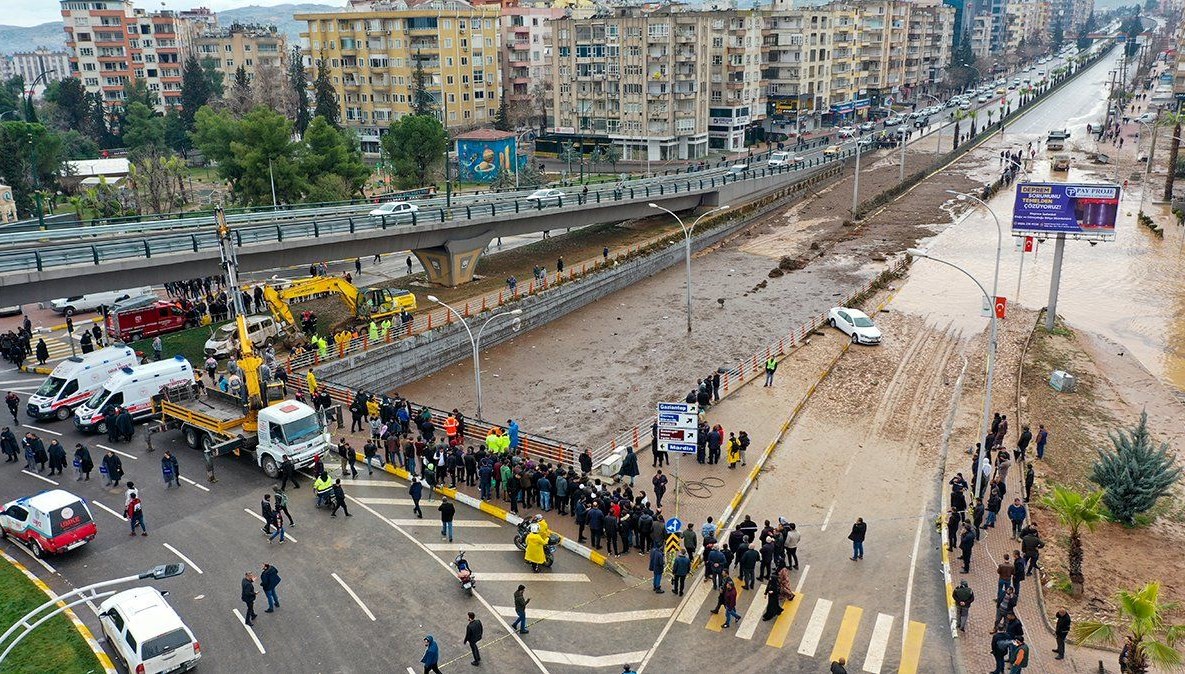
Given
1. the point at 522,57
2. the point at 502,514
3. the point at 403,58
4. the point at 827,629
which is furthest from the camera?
the point at 522,57

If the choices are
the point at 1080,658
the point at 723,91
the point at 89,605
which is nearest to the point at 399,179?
the point at 723,91

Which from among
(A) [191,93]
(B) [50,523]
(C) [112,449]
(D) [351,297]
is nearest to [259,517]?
(B) [50,523]

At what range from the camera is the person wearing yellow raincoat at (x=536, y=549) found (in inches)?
890

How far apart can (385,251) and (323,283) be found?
5344 millimetres

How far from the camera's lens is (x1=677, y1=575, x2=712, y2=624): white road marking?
20984 mm

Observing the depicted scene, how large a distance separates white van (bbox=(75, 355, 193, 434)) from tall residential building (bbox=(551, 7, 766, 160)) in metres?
75.7

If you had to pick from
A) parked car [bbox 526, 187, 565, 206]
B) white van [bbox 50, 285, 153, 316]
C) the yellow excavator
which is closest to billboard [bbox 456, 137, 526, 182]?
parked car [bbox 526, 187, 565, 206]

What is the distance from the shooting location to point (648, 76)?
10225cm

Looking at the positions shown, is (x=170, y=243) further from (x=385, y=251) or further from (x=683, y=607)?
(x=683, y=607)

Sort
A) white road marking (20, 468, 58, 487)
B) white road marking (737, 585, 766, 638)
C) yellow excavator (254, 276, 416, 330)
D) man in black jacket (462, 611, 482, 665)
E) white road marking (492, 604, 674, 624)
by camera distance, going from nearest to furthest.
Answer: man in black jacket (462, 611, 482, 665) → white road marking (737, 585, 766, 638) → white road marking (492, 604, 674, 624) → white road marking (20, 468, 58, 487) → yellow excavator (254, 276, 416, 330)

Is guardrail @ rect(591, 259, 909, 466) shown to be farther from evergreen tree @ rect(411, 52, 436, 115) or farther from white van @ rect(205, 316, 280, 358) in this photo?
evergreen tree @ rect(411, 52, 436, 115)

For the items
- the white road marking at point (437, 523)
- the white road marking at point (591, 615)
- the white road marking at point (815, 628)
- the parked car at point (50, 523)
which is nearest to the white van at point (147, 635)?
the parked car at point (50, 523)

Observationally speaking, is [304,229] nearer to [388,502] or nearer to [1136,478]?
[388,502]

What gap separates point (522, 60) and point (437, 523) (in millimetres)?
112624
